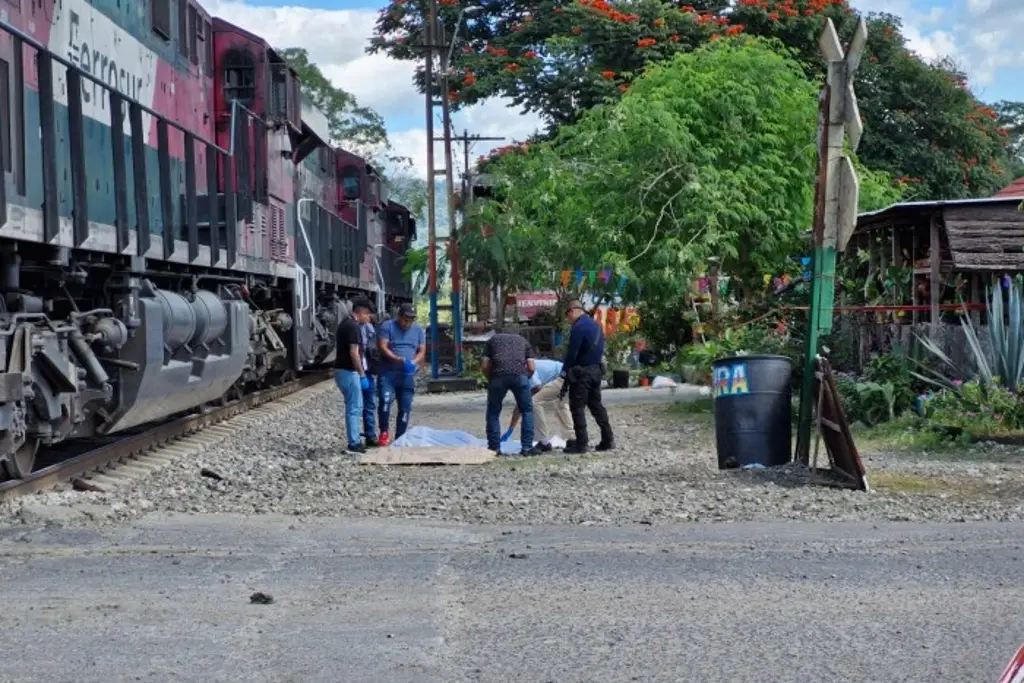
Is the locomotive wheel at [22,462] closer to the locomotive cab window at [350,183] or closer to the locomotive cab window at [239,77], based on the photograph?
the locomotive cab window at [239,77]

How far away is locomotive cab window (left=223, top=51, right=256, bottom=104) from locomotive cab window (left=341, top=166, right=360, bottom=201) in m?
9.86

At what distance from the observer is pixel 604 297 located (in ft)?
76.0

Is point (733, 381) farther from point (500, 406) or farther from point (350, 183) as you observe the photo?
point (350, 183)

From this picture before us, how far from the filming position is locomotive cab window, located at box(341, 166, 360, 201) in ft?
84.7

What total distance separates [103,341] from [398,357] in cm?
356

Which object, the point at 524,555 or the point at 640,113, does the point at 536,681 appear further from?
the point at 640,113

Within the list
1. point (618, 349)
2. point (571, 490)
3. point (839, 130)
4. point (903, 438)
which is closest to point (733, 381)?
point (571, 490)

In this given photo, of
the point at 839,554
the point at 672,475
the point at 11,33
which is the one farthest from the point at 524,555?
the point at 11,33

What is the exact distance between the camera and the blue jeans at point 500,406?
500 inches

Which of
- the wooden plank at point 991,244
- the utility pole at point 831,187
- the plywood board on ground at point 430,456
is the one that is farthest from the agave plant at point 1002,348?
the plywood board on ground at point 430,456

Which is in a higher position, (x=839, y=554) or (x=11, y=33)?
(x=11, y=33)

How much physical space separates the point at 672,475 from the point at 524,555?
374cm

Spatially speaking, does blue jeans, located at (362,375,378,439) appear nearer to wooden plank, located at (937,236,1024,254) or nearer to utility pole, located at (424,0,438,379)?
wooden plank, located at (937,236,1024,254)

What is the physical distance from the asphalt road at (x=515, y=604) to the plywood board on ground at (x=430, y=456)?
376 centimetres
